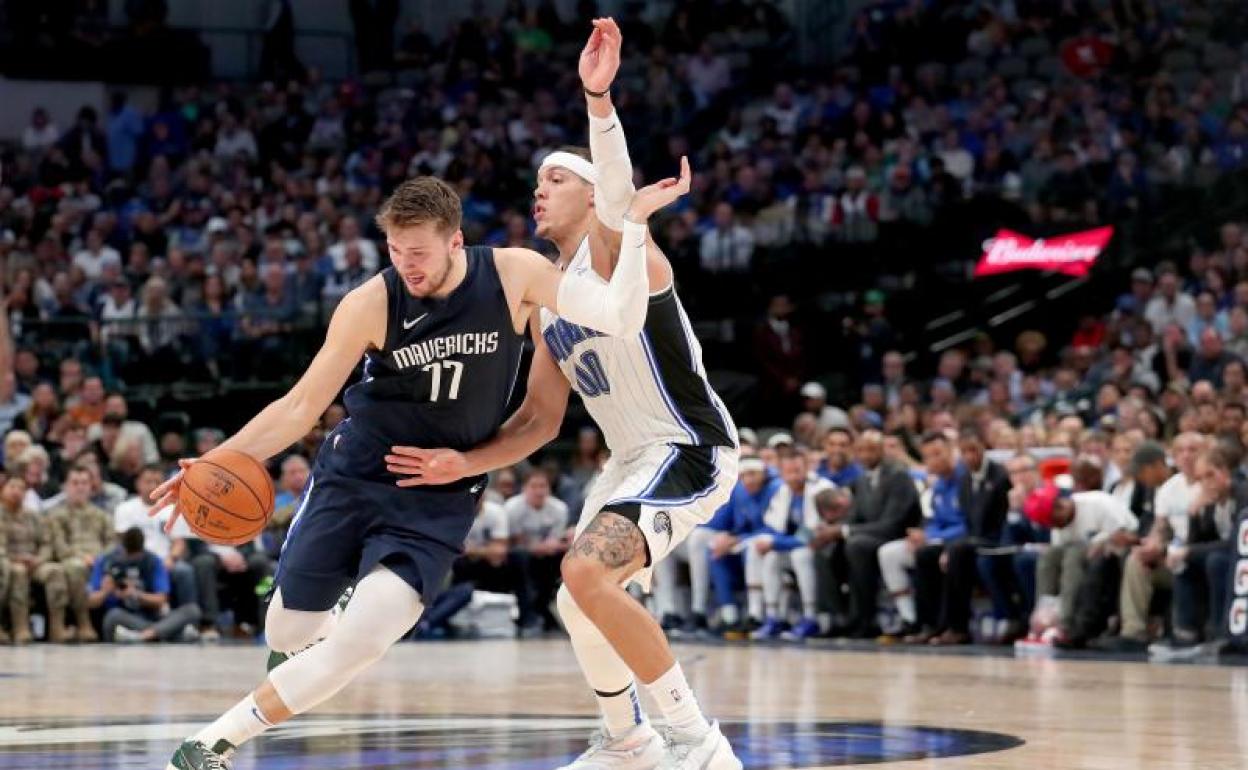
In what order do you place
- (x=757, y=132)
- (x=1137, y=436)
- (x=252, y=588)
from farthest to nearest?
1. (x=757, y=132)
2. (x=252, y=588)
3. (x=1137, y=436)

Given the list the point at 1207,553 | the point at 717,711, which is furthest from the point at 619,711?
the point at 1207,553

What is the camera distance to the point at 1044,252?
2208cm

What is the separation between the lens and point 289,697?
20.6 feet

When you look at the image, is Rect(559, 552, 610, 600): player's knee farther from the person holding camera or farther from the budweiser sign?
→ the budweiser sign

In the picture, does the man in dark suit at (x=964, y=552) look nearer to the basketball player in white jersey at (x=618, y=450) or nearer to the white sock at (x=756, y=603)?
the white sock at (x=756, y=603)

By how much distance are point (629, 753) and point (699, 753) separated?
0.37 meters

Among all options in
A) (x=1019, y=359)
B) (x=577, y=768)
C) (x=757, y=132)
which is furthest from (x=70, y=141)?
(x=577, y=768)

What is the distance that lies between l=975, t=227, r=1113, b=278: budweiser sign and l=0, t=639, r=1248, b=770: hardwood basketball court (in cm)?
833

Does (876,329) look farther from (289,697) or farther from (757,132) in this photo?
(289,697)

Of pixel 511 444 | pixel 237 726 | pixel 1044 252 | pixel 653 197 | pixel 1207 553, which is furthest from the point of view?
pixel 1044 252

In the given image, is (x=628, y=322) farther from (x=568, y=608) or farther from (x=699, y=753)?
(x=699, y=753)

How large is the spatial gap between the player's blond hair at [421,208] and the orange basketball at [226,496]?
0.86 meters

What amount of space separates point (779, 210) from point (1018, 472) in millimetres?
8790

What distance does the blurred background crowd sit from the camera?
15.8 meters
